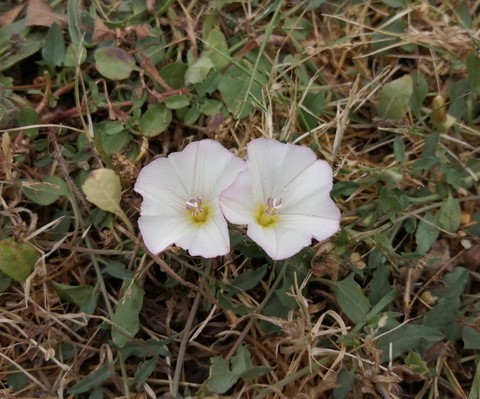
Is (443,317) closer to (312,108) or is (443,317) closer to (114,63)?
(312,108)

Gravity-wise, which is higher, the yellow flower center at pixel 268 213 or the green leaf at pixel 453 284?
the yellow flower center at pixel 268 213

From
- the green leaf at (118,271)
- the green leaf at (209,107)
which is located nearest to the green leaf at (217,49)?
the green leaf at (209,107)

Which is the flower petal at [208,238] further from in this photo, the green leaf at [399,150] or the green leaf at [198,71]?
the green leaf at [399,150]

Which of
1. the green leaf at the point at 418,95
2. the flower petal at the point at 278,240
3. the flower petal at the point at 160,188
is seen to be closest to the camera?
the flower petal at the point at 278,240

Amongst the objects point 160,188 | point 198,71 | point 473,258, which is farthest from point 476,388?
point 198,71

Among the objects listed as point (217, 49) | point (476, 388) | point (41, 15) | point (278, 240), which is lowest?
point (476, 388)

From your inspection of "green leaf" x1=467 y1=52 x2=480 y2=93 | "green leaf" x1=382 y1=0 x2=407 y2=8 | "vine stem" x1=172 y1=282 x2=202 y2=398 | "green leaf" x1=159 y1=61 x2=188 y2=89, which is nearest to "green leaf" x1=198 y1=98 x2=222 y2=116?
"green leaf" x1=159 y1=61 x2=188 y2=89
